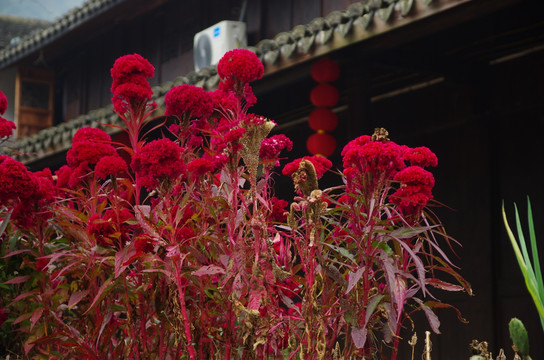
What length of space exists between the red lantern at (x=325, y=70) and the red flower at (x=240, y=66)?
13.2 feet

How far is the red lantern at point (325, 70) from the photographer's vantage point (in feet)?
22.5

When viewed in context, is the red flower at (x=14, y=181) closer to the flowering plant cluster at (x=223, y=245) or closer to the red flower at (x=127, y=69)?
the flowering plant cluster at (x=223, y=245)

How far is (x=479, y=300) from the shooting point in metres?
6.83

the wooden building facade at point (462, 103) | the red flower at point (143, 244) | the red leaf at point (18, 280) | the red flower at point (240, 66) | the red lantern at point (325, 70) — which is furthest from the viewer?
the red lantern at point (325, 70)

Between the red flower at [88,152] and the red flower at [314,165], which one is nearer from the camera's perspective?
the red flower at [314,165]

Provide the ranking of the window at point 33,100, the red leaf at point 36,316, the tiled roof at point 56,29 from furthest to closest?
the window at point 33,100 → the tiled roof at point 56,29 → the red leaf at point 36,316

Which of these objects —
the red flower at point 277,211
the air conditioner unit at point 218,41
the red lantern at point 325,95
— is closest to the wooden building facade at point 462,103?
the red lantern at point 325,95

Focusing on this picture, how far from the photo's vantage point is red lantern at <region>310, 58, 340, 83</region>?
6852 millimetres

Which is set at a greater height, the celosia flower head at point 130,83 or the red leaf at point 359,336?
the celosia flower head at point 130,83

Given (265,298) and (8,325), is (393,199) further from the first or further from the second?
(8,325)

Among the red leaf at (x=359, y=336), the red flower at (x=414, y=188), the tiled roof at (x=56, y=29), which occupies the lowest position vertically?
the red leaf at (x=359, y=336)

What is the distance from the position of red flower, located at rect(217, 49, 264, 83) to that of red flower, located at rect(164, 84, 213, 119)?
104mm

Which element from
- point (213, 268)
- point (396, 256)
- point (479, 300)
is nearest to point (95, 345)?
point (213, 268)

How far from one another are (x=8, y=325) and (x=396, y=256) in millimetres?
1767
